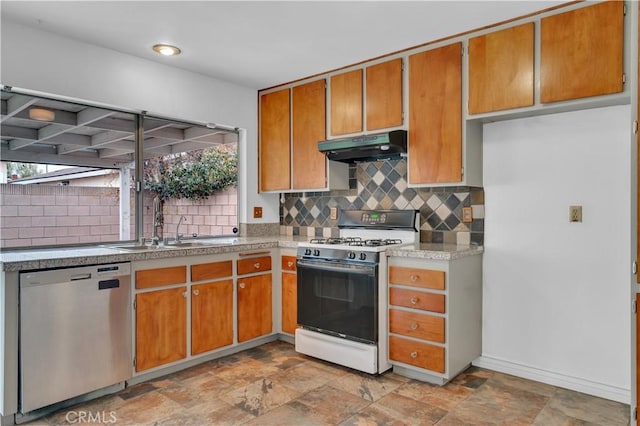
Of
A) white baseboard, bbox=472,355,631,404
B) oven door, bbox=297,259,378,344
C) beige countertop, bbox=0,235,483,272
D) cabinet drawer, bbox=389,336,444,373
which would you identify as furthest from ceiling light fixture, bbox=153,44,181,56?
white baseboard, bbox=472,355,631,404

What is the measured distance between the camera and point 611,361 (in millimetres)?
2578

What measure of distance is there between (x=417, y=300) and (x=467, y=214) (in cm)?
80

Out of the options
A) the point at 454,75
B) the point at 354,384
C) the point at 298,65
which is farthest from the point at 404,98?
the point at 354,384

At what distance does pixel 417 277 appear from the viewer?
2828 mm

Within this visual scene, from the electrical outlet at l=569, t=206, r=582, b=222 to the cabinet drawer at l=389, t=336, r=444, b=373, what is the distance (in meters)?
1.18

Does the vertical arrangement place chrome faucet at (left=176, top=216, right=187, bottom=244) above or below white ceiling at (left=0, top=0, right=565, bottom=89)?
below

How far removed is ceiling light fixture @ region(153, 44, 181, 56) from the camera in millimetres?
3033

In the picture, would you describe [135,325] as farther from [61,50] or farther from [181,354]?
[61,50]

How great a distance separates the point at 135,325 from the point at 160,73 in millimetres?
1955

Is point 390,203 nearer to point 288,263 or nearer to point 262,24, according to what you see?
point 288,263

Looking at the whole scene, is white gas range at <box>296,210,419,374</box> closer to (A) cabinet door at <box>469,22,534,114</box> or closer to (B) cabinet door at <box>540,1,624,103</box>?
(A) cabinet door at <box>469,22,534,114</box>

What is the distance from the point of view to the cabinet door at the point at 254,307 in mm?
3379

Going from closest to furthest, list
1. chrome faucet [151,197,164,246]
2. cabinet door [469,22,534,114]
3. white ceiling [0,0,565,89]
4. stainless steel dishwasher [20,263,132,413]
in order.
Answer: stainless steel dishwasher [20,263,132,413], white ceiling [0,0,565,89], cabinet door [469,22,534,114], chrome faucet [151,197,164,246]
